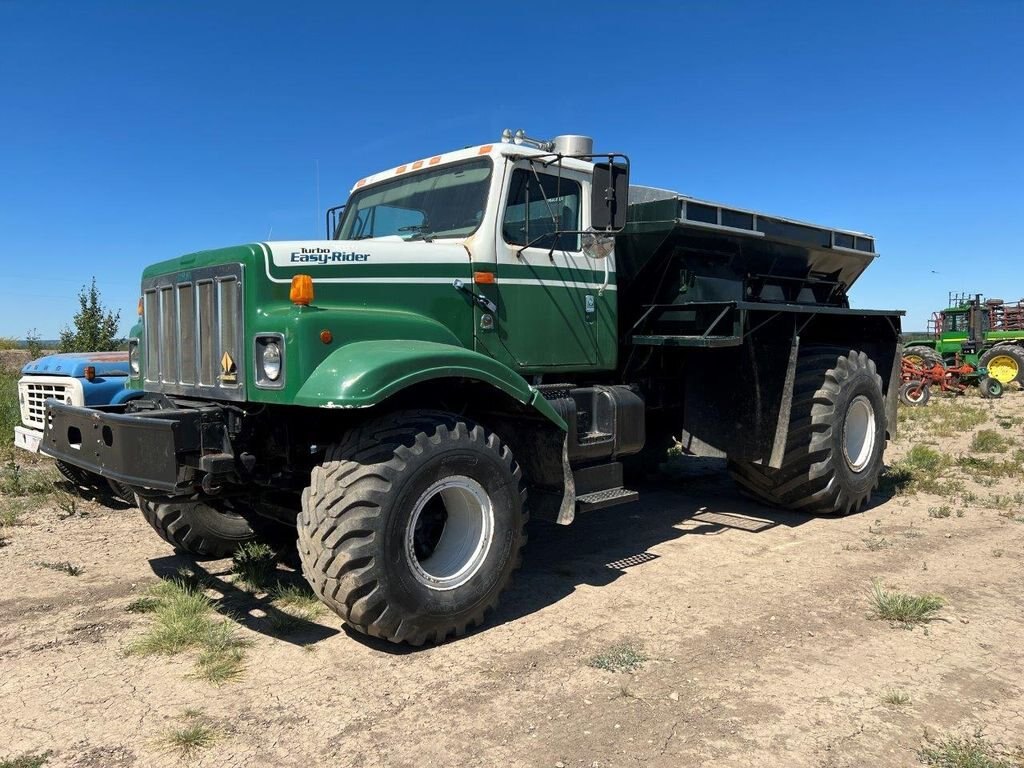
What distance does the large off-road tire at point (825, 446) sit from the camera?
21.6 ft

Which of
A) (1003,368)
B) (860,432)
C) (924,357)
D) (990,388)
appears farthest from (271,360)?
(1003,368)

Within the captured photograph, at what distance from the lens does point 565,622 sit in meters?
4.38

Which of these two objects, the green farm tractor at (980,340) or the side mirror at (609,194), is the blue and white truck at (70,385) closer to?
the side mirror at (609,194)

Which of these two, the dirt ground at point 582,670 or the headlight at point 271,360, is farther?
the headlight at point 271,360

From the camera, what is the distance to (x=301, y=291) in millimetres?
3955

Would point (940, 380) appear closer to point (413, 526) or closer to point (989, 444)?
point (989, 444)

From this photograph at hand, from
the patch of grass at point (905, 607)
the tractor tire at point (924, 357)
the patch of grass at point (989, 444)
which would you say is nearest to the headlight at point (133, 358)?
the patch of grass at point (905, 607)

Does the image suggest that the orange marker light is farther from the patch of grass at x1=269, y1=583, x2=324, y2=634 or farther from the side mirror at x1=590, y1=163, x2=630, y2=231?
the side mirror at x1=590, y1=163, x2=630, y2=231

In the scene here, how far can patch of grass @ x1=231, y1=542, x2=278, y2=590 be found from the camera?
505cm

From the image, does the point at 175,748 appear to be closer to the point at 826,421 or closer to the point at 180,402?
the point at 180,402

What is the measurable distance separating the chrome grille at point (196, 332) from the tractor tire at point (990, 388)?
19756 millimetres

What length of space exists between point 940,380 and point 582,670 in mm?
18214

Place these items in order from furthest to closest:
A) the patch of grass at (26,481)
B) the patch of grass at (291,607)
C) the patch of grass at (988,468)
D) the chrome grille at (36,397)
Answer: the patch of grass at (988,468) < the patch of grass at (26,481) < the chrome grille at (36,397) < the patch of grass at (291,607)

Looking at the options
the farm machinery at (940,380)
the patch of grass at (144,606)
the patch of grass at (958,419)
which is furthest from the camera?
the farm machinery at (940,380)
